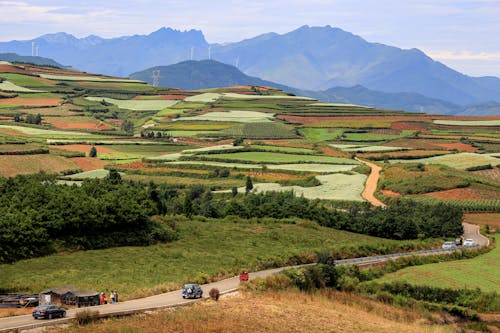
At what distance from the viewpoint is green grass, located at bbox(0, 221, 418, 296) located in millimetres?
53638

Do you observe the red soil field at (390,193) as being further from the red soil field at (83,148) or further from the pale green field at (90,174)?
the red soil field at (83,148)

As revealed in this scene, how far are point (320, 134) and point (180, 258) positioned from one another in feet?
414

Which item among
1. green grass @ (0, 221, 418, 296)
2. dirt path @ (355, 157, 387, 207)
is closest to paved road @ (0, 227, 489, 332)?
green grass @ (0, 221, 418, 296)

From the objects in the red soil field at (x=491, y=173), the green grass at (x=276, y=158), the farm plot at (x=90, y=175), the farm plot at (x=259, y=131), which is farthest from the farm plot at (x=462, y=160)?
the farm plot at (x=90, y=175)

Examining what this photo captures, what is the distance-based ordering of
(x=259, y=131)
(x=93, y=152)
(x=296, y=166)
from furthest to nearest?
(x=259, y=131)
(x=93, y=152)
(x=296, y=166)

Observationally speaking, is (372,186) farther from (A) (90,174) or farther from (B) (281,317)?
Result: (B) (281,317)

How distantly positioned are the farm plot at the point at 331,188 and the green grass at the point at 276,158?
1857 centimetres

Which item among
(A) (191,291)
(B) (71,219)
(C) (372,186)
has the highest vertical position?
(B) (71,219)

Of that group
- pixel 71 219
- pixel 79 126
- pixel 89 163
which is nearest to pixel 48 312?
pixel 71 219

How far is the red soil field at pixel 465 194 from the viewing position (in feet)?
362

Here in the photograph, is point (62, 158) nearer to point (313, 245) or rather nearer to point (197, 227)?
point (197, 227)

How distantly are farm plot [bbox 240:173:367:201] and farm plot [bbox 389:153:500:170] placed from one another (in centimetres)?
2329

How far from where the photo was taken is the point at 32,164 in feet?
408

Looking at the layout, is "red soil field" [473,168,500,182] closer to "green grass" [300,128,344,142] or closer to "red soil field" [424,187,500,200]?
"red soil field" [424,187,500,200]
